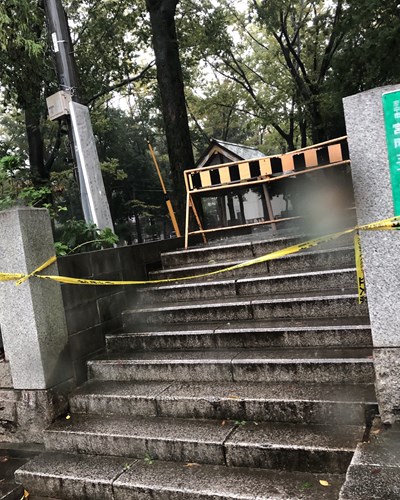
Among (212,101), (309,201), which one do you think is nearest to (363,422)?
(309,201)

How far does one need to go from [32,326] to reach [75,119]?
340cm

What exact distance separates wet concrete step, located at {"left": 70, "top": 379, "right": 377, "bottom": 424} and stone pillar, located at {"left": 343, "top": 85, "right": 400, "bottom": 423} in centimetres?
28

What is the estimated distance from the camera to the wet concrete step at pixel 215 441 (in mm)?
2898

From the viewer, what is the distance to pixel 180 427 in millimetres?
3512

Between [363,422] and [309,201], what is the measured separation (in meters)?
6.24

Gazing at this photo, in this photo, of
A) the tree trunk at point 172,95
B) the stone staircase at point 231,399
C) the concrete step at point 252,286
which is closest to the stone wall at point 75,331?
the stone staircase at point 231,399

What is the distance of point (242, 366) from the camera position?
3801mm

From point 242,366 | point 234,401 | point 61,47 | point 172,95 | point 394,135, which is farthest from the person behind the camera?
point 172,95

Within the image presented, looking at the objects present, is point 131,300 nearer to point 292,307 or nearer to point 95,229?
point 95,229

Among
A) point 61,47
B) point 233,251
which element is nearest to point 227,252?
point 233,251

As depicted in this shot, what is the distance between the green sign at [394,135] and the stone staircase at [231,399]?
139cm

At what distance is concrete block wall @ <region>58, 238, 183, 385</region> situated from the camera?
14.6 feet

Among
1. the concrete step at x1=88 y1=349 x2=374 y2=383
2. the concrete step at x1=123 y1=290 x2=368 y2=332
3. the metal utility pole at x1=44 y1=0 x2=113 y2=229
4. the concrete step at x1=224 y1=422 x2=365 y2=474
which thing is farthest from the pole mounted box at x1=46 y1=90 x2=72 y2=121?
the concrete step at x1=224 y1=422 x2=365 y2=474

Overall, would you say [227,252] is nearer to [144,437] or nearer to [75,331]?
[75,331]
